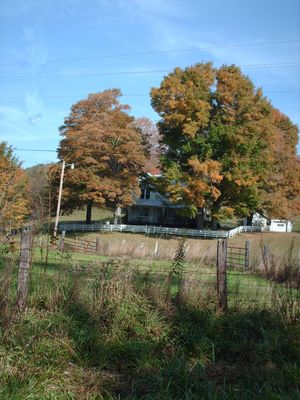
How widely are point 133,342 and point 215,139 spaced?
41240 mm

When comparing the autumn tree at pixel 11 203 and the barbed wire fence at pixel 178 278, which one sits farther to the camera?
the autumn tree at pixel 11 203

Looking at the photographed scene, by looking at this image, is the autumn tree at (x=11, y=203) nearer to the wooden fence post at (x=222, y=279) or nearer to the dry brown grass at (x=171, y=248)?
the wooden fence post at (x=222, y=279)

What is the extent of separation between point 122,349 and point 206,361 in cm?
Result: 104

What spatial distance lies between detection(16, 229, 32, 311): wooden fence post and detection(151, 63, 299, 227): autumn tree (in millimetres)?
37494

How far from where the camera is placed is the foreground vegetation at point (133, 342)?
4.77m

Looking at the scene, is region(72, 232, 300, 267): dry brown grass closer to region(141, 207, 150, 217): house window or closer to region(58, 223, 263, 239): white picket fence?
region(58, 223, 263, 239): white picket fence

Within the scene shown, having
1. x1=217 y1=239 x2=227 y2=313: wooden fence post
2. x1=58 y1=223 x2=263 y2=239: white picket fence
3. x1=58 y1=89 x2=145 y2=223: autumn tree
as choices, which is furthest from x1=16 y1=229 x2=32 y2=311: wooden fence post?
x1=58 y1=223 x2=263 y2=239: white picket fence

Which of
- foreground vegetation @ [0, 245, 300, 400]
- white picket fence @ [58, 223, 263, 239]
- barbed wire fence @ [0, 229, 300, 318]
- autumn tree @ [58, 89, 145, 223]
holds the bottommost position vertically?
foreground vegetation @ [0, 245, 300, 400]

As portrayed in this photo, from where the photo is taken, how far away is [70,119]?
49844 millimetres

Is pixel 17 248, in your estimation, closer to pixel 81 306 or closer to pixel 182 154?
pixel 81 306

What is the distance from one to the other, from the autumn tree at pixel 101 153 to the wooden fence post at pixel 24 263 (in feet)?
127

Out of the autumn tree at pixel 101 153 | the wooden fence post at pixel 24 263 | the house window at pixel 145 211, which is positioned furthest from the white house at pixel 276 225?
the wooden fence post at pixel 24 263

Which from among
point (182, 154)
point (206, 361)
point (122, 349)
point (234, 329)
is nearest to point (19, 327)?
point (122, 349)

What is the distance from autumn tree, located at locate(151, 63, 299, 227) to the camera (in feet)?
146
